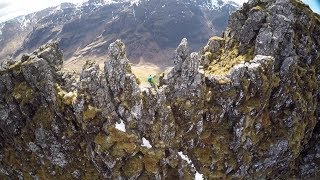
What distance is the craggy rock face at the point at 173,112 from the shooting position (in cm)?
5841

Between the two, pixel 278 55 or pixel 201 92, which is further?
pixel 278 55

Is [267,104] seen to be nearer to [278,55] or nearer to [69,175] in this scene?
[278,55]

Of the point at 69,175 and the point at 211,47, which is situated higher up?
the point at 211,47

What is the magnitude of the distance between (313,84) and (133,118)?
3432 centimetres

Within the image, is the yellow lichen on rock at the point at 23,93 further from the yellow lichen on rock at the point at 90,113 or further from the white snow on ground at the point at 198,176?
the white snow on ground at the point at 198,176

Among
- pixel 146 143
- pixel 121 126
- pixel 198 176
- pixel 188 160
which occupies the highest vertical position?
pixel 121 126

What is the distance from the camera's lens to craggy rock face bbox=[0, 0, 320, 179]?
5841 centimetres

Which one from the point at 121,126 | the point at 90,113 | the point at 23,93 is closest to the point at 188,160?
the point at 121,126

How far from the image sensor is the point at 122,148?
190 ft

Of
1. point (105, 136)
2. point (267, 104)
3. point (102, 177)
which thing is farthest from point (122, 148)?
point (267, 104)

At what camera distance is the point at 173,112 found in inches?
2386

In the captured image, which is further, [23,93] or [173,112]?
[23,93]

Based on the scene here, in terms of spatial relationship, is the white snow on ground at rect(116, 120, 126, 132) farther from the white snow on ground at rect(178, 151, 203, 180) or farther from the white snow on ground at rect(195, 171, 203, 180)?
the white snow on ground at rect(195, 171, 203, 180)

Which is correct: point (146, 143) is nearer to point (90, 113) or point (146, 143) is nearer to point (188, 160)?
point (188, 160)
